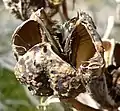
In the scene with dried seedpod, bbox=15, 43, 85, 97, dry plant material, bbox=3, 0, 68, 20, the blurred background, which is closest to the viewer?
dried seedpod, bbox=15, 43, 85, 97

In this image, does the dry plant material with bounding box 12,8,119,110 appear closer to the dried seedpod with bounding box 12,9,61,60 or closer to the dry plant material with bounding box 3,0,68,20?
the dried seedpod with bounding box 12,9,61,60

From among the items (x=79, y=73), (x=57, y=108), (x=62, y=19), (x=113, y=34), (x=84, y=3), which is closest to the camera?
(x=79, y=73)

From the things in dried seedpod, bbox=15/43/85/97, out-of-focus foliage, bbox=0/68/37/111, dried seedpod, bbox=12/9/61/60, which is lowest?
out-of-focus foliage, bbox=0/68/37/111

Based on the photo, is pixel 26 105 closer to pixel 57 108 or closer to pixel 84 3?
pixel 57 108

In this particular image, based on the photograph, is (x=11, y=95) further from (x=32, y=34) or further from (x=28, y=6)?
(x=32, y=34)

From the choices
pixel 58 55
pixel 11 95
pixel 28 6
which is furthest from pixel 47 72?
pixel 11 95

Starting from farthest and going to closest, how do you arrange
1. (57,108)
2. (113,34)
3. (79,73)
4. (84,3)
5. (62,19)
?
(84,3)
(113,34)
(62,19)
(57,108)
(79,73)

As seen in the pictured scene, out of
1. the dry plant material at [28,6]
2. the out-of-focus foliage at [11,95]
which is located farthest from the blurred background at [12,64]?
the dry plant material at [28,6]

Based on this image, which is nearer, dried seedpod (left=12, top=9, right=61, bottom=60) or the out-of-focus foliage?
dried seedpod (left=12, top=9, right=61, bottom=60)

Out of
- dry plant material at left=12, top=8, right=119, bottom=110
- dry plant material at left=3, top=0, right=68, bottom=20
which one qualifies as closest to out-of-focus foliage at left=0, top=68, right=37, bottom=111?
dry plant material at left=3, top=0, right=68, bottom=20

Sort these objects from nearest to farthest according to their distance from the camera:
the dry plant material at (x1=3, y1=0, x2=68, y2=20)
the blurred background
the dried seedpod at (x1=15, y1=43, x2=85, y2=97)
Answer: the dried seedpod at (x1=15, y1=43, x2=85, y2=97) → the dry plant material at (x1=3, y1=0, x2=68, y2=20) → the blurred background

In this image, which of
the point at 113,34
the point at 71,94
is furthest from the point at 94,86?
the point at 113,34
